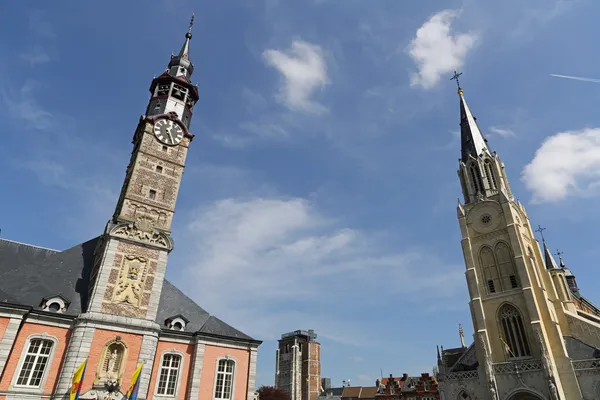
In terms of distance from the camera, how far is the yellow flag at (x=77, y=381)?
18.0 metres

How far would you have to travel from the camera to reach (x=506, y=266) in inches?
1436

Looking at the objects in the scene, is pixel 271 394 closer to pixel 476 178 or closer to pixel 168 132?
pixel 476 178

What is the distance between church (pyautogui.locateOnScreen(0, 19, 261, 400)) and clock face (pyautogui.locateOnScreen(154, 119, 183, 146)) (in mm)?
108

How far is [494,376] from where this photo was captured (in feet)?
105

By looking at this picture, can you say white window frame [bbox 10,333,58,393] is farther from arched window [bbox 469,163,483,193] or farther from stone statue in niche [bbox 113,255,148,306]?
arched window [bbox 469,163,483,193]

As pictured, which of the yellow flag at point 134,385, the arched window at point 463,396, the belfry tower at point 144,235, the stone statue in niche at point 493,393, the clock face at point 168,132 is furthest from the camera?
the arched window at point 463,396

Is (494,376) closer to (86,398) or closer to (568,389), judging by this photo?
(568,389)

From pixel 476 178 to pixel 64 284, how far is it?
1659 inches

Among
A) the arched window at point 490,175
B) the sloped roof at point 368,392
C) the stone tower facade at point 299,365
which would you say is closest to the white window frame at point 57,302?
the arched window at point 490,175

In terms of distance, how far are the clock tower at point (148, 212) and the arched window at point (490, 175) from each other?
33592 mm

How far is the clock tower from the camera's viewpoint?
22125 millimetres

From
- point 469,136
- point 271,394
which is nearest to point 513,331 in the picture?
point 469,136

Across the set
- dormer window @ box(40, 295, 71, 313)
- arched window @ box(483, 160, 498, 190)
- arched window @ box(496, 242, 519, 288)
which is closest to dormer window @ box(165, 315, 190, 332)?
dormer window @ box(40, 295, 71, 313)

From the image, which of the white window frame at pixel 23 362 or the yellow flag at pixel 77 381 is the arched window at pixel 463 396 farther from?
the white window frame at pixel 23 362
